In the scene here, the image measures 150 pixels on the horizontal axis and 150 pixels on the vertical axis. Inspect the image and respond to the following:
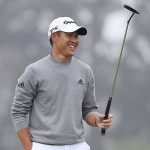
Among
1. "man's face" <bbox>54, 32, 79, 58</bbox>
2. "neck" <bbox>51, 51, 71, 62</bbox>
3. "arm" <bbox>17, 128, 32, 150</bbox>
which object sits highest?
"man's face" <bbox>54, 32, 79, 58</bbox>

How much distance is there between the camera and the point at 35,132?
371 centimetres

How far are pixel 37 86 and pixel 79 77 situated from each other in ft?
1.50

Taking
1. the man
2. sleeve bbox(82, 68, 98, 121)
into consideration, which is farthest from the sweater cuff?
sleeve bbox(82, 68, 98, 121)

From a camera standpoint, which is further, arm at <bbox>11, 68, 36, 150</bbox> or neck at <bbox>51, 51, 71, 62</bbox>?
neck at <bbox>51, 51, 71, 62</bbox>

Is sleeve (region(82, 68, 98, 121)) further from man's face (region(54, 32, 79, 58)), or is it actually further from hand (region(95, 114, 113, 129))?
man's face (region(54, 32, 79, 58))

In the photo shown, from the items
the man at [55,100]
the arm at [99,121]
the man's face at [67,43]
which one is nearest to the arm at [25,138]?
the man at [55,100]

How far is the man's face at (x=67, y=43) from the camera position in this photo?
3.76 m

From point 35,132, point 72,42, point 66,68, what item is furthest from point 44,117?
point 72,42

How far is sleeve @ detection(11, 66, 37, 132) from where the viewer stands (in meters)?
3.71

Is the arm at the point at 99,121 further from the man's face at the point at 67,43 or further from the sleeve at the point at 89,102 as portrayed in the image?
the man's face at the point at 67,43

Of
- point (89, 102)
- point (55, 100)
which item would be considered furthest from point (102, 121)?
point (55, 100)

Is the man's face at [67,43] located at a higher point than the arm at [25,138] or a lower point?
higher

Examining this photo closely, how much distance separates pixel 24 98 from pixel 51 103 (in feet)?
0.94

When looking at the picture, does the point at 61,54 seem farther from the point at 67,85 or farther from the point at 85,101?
the point at 85,101
